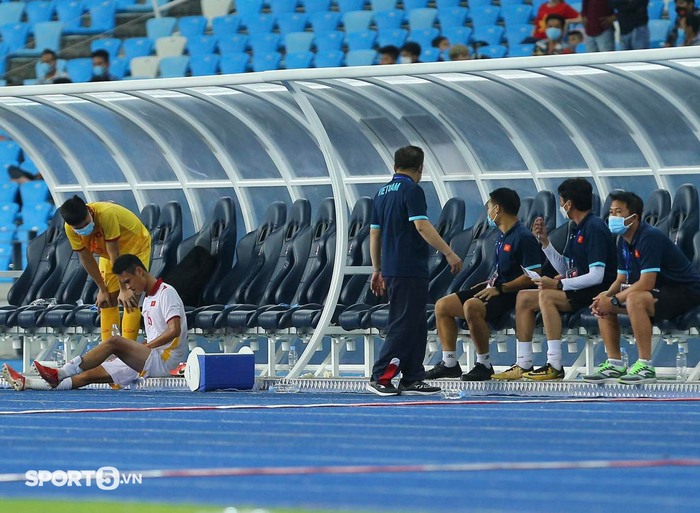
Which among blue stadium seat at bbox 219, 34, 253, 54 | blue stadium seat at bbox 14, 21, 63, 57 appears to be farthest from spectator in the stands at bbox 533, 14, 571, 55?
blue stadium seat at bbox 14, 21, 63, 57

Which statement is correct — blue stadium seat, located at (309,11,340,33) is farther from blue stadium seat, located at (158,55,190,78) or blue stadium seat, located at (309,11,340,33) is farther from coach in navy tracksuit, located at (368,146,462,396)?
coach in navy tracksuit, located at (368,146,462,396)

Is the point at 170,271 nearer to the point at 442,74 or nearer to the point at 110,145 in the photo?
the point at 110,145

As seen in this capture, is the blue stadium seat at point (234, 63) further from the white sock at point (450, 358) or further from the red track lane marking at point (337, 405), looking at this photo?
the red track lane marking at point (337, 405)

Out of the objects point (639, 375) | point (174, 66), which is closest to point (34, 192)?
point (174, 66)

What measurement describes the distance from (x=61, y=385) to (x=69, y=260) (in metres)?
3.88

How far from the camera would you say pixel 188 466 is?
677cm

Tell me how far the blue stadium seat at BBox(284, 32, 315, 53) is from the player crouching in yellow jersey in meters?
10.2

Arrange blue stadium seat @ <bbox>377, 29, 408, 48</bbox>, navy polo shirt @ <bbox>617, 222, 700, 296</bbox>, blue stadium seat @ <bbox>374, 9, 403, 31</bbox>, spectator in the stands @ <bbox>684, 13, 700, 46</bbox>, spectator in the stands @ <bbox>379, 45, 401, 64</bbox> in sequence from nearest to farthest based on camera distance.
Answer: navy polo shirt @ <bbox>617, 222, 700, 296</bbox>, spectator in the stands @ <bbox>684, 13, 700, 46</bbox>, spectator in the stands @ <bbox>379, 45, 401, 64</bbox>, blue stadium seat @ <bbox>377, 29, 408, 48</bbox>, blue stadium seat @ <bbox>374, 9, 403, 31</bbox>

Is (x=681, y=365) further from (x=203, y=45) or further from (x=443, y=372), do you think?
(x=203, y=45)

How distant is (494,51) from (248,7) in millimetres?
5124

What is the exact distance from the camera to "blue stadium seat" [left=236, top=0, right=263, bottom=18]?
25.1 metres

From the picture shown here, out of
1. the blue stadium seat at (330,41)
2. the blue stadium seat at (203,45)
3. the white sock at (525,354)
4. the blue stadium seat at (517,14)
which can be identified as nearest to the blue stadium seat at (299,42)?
the blue stadium seat at (330,41)

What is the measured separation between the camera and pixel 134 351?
1372 centimetres

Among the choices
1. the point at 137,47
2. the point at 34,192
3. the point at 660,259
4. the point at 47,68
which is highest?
the point at 137,47
